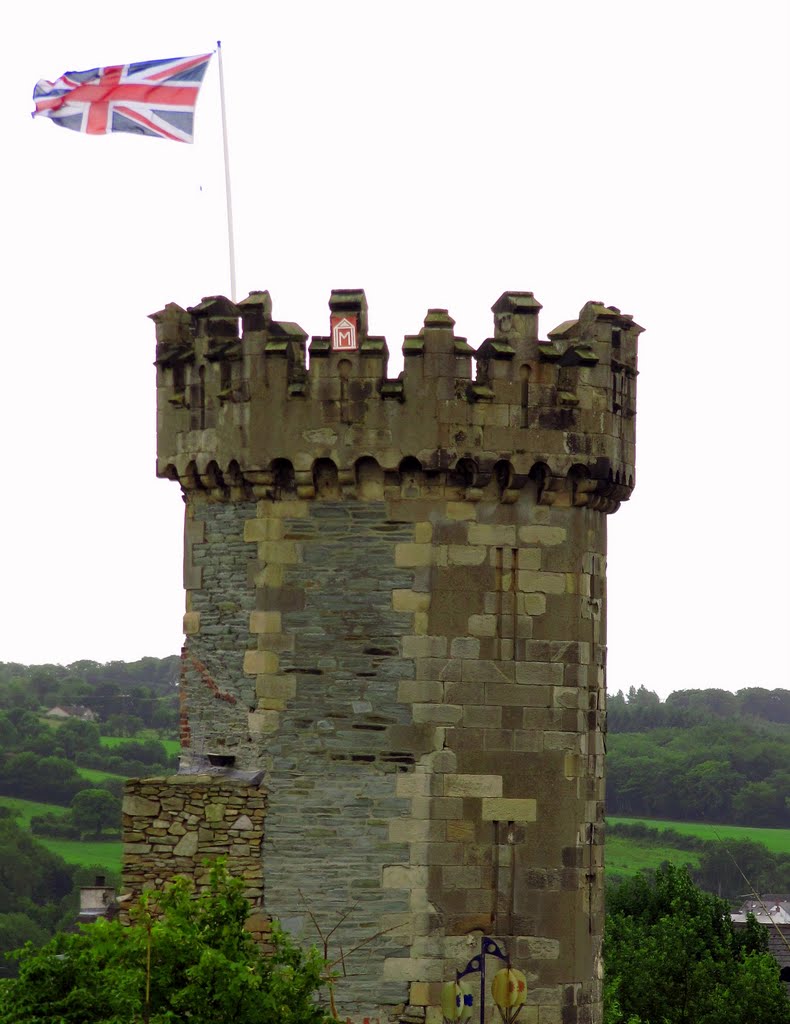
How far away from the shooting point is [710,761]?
121 meters

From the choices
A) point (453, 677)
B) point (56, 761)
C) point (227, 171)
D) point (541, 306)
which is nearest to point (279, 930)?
point (453, 677)

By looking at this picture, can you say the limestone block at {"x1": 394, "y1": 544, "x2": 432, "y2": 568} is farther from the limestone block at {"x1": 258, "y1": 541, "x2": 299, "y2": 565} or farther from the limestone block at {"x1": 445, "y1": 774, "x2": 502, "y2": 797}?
the limestone block at {"x1": 445, "y1": 774, "x2": 502, "y2": 797}

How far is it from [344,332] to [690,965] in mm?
29978

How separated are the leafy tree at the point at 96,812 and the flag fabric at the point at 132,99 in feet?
273

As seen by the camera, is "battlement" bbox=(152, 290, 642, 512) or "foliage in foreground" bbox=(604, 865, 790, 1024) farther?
"foliage in foreground" bbox=(604, 865, 790, 1024)

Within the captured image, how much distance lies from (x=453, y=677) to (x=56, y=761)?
10284cm

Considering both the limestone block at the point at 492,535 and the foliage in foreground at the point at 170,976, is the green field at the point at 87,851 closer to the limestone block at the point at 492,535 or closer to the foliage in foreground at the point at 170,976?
the limestone block at the point at 492,535

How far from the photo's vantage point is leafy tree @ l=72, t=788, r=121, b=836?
104 metres

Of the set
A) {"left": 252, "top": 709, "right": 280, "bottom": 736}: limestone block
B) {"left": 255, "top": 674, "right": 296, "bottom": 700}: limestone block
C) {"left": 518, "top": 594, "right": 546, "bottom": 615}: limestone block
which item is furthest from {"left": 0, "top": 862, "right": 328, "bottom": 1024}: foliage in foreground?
{"left": 518, "top": 594, "right": 546, "bottom": 615}: limestone block

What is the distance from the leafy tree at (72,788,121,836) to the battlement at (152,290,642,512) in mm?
85953

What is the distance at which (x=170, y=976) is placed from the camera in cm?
1712

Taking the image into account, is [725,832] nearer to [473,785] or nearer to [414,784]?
[473,785]

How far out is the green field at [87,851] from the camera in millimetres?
97412

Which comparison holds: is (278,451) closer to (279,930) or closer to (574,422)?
(574,422)
